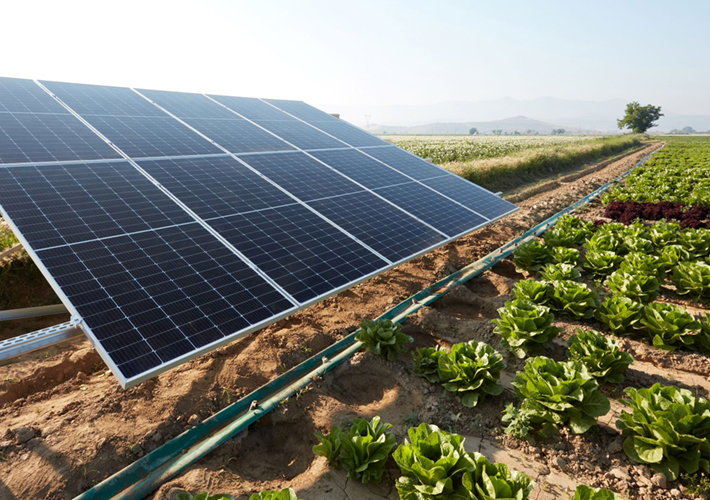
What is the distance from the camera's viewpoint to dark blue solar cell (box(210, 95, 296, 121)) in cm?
1414

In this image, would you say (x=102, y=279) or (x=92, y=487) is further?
(x=102, y=279)

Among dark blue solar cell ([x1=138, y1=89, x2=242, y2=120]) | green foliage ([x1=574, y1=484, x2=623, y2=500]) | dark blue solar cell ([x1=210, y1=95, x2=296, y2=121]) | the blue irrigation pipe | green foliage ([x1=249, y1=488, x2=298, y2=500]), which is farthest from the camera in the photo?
dark blue solar cell ([x1=210, y1=95, x2=296, y2=121])

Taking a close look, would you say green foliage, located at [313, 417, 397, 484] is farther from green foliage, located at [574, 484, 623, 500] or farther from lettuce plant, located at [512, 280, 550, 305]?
lettuce plant, located at [512, 280, 550, 305]

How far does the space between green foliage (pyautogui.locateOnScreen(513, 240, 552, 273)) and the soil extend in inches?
116

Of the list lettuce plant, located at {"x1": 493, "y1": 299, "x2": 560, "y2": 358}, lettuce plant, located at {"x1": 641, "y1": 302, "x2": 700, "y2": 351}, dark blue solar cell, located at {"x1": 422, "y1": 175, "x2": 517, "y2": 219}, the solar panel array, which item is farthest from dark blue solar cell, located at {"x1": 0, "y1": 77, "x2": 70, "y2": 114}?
lettuce plant, located at {"x1": 641, "y1": 302, "x2": 700, "y2": 351}

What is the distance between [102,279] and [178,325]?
123 centimetres

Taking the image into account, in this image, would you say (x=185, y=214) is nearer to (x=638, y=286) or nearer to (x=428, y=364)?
(x=428, y=364)

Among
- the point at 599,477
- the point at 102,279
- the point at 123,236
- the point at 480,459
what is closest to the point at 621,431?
the point at 599,477

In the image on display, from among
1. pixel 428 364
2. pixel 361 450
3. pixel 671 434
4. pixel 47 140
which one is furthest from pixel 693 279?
pixel 47 140

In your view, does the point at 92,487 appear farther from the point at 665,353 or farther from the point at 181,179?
the point at 665,353

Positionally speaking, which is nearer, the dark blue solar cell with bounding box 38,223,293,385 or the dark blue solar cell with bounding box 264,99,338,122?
the dark blue solar cell with bounding box 38,223,293,385

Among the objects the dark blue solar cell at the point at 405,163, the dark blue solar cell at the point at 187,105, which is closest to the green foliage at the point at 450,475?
the dark blue solar cell at the point at 405,163

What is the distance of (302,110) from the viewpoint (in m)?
17.3

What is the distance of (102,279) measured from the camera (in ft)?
16.6
